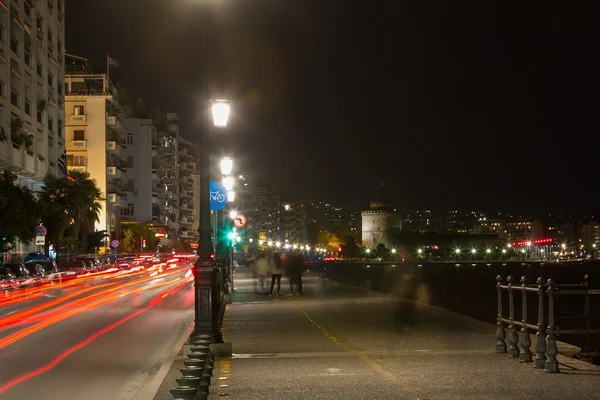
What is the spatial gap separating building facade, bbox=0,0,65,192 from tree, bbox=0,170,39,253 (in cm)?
283

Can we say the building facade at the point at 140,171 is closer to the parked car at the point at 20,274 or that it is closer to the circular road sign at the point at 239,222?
the parked car at the point at 20,274

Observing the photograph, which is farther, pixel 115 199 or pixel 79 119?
pixel 115 199

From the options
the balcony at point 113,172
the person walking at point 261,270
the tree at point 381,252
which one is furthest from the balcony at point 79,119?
the tree at point 381,252

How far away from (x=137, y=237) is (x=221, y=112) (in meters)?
96.2

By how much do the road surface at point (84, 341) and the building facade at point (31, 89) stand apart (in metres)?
24.8

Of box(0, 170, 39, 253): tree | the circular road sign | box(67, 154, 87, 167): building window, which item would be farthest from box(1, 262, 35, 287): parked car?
box(67, 154, 87, 167): building window

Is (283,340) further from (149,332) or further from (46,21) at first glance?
(46,21)

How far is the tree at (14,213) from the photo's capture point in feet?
162

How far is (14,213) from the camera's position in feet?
163

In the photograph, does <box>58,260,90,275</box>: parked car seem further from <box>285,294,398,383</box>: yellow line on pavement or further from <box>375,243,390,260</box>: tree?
<box>375,243,390,260</box>: tree

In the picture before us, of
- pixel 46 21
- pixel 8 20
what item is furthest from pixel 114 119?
pixel 8 20

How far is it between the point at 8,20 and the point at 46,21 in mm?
12784

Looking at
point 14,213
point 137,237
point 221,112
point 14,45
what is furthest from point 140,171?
point 221,112

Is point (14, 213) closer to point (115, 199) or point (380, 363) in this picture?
point (380, 363)
